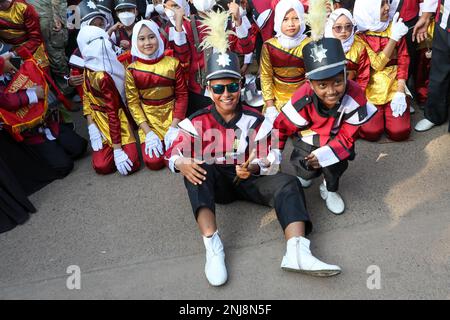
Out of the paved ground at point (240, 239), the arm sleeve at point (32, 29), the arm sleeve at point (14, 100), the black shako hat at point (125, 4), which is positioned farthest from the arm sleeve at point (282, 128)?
the arm sleeve at point (32, 29)

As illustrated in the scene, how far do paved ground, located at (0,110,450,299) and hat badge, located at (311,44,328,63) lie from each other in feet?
3.27

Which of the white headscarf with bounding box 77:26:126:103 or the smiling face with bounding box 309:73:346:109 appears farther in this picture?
the white headscarf with bounding box 77:26:126:103

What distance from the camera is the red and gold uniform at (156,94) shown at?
3863 millimetres

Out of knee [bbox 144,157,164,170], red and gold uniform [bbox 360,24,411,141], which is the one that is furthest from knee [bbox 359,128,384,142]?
Result: knee [bbox 144,157,164,170]

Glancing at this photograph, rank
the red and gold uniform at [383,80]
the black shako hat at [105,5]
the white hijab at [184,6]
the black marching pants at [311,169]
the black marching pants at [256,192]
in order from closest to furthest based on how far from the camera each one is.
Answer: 1. the black marching pants at [256,192]
2. the black marching pants at [311,169]
3. the red and gold uniform at [383,80]
4. the white hijab at [184,6]
5. the black shako hat at [105,5]

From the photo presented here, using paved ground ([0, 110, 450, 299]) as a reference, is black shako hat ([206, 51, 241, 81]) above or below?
above

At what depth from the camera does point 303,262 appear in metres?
2.51

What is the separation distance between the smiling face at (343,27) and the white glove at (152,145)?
1.70 meters

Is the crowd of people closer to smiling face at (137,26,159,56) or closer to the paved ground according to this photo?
smiling face at (137,26,159,56)

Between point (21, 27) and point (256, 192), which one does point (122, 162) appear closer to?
point (256, 192)

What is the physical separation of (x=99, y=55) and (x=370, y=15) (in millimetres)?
2243

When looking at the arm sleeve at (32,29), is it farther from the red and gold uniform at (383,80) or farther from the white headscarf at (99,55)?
the red and gold uniform at (383,80)

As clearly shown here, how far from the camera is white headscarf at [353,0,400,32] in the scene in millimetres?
3766

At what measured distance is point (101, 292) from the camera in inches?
105
